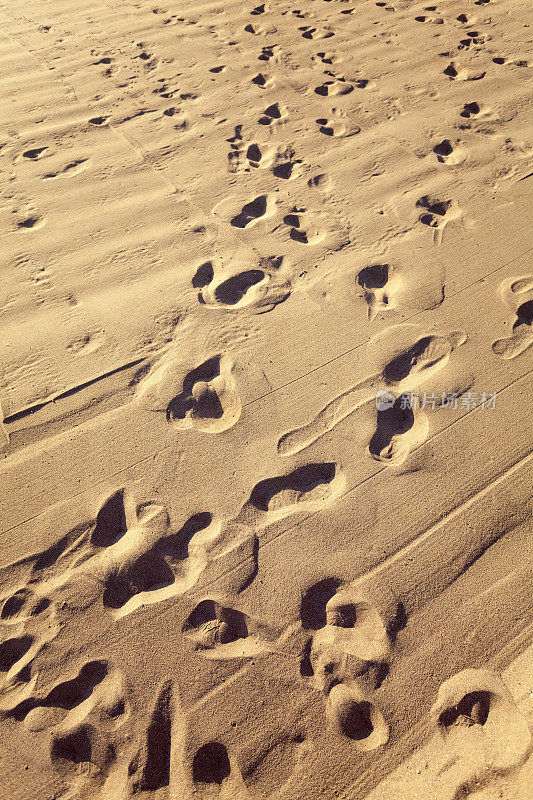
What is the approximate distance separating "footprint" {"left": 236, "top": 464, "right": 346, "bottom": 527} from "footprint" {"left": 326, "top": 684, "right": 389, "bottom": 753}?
0.57 metres

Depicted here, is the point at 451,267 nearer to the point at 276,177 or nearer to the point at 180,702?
the point at 276,177

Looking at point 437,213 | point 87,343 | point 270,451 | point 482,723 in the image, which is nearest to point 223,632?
point 270,451

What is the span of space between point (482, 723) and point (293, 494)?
2.89 feet

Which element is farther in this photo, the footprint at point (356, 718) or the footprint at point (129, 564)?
the footprint at point (129, 564)

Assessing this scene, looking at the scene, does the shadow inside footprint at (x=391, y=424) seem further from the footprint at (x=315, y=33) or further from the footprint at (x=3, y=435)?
the footprint at (x=315, y=33)

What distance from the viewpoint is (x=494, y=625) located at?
1533mm

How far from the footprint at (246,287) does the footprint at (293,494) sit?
2.92 ft

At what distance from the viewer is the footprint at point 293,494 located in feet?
5.76

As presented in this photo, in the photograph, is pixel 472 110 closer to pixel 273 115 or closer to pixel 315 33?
pixel 273 115

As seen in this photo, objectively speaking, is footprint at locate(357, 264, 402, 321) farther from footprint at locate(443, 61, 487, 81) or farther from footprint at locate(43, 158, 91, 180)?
footprint at locate(443, 61, 487, 81)

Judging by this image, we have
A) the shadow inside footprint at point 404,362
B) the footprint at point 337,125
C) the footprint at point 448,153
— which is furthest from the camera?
the footprint at point 337,125

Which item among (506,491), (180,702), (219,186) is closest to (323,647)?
(180,702)

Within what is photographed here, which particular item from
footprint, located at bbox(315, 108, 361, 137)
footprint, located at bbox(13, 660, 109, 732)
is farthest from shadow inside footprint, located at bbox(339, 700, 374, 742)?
footprint, located at bbox(315, 108, 361, 137)

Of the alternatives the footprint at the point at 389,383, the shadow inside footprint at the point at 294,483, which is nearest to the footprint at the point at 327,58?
the footprint at the point at 389,383
